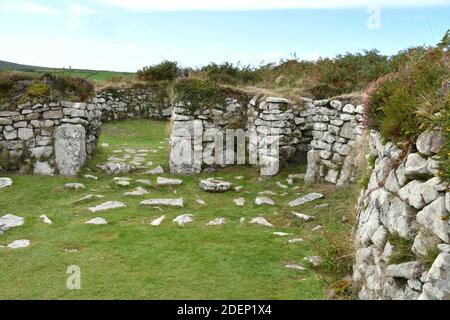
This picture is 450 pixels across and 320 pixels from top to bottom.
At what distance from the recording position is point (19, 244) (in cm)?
714

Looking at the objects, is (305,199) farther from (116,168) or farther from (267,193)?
(116,168)

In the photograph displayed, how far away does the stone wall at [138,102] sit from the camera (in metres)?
20.5

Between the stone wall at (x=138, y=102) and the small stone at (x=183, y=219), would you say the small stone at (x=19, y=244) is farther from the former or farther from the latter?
the stone wall at (x=138, y=102)

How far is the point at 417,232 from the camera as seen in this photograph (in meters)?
4.19

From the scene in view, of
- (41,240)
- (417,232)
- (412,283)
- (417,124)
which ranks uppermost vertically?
(417,124)

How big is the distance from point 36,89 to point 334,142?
7.50m

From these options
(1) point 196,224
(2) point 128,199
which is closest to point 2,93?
(2) point 128,199

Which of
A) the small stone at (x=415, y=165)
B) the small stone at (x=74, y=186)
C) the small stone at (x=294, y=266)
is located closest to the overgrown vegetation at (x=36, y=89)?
the small stone at (x=74, y=186)

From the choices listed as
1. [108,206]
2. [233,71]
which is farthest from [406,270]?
[233,71]

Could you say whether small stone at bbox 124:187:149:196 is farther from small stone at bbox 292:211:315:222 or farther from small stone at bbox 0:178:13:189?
small stone at bbox 292:211:315:222

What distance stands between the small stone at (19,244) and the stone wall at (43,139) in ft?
13.5
